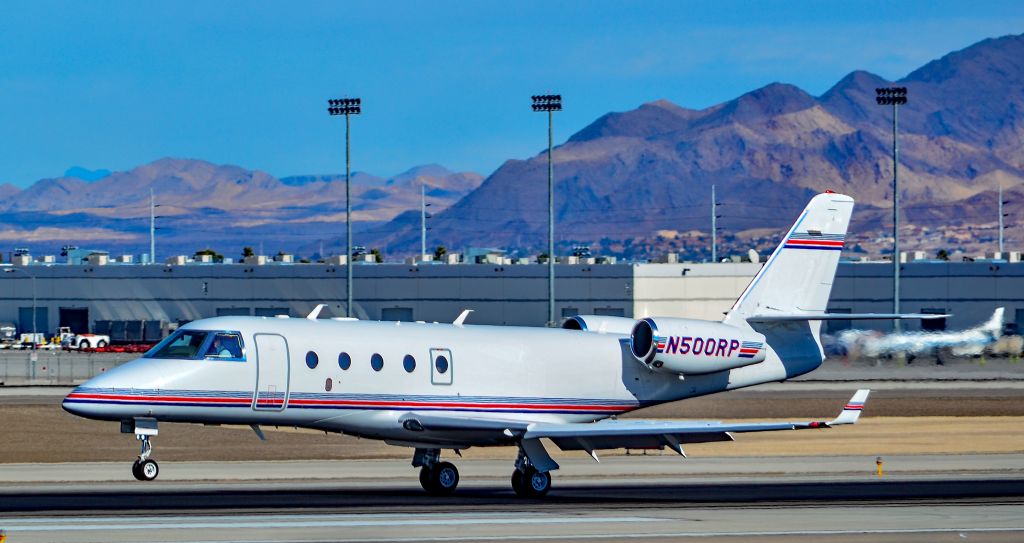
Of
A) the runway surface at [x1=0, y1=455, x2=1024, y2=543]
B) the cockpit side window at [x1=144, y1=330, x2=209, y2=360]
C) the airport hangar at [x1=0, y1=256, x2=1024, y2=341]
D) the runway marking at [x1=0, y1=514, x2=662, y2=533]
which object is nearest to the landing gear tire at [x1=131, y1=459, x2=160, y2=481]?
the runway surface at [x1=0, y1=455, x2=1024, y2=543]

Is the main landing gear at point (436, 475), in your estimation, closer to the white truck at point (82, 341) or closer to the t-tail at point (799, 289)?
the t-tail at point (799, 289)

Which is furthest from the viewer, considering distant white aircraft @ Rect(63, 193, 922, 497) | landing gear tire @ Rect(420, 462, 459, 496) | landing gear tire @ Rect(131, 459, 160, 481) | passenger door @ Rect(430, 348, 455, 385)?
landing gear tire @ Rect(420, 462, 459, 496)

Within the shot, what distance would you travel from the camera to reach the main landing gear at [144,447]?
28328mm

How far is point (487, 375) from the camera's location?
32.3 m

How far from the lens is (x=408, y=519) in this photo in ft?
87.6

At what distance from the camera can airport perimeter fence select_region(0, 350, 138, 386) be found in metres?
77.2

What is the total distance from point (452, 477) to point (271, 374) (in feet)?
15.0

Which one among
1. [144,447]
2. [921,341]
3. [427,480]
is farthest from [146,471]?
[921,341]

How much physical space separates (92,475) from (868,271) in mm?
74840

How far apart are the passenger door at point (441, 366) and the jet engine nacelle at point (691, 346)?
4.65 metres

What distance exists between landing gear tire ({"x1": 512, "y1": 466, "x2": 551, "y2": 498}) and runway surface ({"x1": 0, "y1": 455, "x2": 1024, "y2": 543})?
30 centimetres

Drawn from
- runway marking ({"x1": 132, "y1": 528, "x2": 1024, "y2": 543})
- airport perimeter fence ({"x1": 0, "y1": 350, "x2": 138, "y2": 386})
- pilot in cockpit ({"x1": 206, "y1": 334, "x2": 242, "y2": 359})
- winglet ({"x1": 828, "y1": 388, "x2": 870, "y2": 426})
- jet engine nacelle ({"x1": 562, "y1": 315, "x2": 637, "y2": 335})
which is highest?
jet engine nacelle ({"x1": 562, "y1": 315, "x2": 637, "y2": 335})

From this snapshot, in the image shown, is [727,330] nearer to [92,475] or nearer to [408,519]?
[408,519]

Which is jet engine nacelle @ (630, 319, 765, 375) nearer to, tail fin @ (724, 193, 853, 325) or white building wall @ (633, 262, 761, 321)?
tail fin @ (724, 193, 853, 325)
